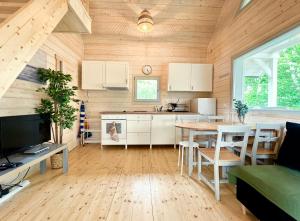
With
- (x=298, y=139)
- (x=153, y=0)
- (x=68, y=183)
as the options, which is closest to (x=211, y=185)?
(x=298, y=139)

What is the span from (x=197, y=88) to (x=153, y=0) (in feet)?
7.72

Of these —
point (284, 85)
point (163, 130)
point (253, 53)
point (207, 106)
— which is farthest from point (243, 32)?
point (163, 130)

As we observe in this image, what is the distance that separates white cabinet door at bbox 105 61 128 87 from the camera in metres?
4.93

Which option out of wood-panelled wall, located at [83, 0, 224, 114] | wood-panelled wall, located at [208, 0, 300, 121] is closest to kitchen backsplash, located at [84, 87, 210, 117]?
wood-panelled wall, located at [83, 0, 224, 114]

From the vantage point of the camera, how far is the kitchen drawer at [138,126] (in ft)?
15.5

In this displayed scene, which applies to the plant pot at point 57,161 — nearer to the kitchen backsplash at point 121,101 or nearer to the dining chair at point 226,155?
the kitchen backsplash at point 121,101

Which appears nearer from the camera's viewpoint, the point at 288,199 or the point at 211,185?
the point at 288,199

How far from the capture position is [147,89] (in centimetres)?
543

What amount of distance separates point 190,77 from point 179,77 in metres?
0.29

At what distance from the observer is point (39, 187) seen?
2.59m

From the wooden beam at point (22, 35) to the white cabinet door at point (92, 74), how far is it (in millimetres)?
2694

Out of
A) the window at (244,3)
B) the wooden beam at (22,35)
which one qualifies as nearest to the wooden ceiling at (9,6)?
the wooden beam at (22,35)

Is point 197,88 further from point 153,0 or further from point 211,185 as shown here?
point 211,185

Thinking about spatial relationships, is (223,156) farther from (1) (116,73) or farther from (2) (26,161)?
(1) (116,73)
